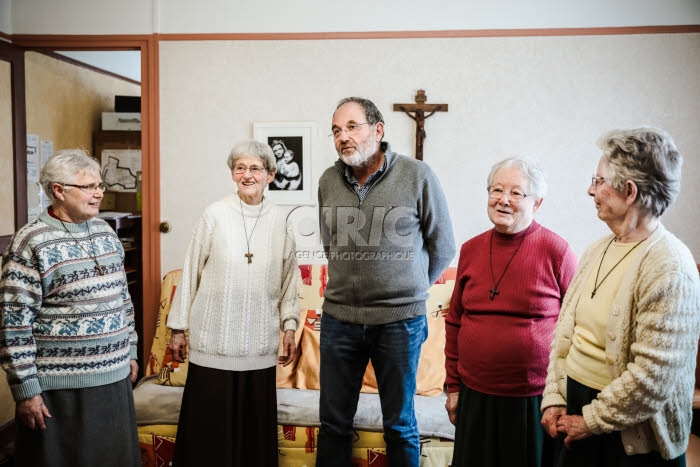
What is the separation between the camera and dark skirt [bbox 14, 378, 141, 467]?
5.35 feet

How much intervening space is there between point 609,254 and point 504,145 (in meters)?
1.70

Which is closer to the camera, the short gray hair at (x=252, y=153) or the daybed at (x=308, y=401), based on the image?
the short gray hair at (x=252, y=153)

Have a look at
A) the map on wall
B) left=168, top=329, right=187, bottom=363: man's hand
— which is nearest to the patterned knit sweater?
left=168, top=329, right=187, bottom=363: man's hand

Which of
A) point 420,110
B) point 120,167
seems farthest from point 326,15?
point 120,167

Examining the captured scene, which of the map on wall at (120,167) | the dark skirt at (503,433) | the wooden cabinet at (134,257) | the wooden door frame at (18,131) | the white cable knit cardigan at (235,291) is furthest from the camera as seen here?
the map on wall at (120,167)

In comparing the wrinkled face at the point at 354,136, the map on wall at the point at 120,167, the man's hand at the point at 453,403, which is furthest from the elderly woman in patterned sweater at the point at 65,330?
the map on wall at the point at 120,167

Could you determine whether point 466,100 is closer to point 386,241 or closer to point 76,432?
point 386,241

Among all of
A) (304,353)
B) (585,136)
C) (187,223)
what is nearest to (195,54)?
(187,223)

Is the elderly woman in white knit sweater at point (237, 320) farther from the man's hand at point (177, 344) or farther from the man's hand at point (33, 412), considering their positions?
the man's hand at point (33, 412)

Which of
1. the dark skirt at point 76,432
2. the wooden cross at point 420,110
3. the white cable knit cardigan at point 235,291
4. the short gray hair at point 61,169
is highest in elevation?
the wooden cross at point 420,110

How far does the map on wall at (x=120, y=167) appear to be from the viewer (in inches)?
155

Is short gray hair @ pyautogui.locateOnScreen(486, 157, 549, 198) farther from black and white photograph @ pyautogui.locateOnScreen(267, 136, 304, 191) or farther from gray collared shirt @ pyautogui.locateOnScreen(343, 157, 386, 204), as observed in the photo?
black and white photograph @ pyautogui.locateOnScreen(267, 136, 304, 191)

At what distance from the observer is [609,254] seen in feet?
4.34

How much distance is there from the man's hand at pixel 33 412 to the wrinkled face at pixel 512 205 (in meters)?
1.48
